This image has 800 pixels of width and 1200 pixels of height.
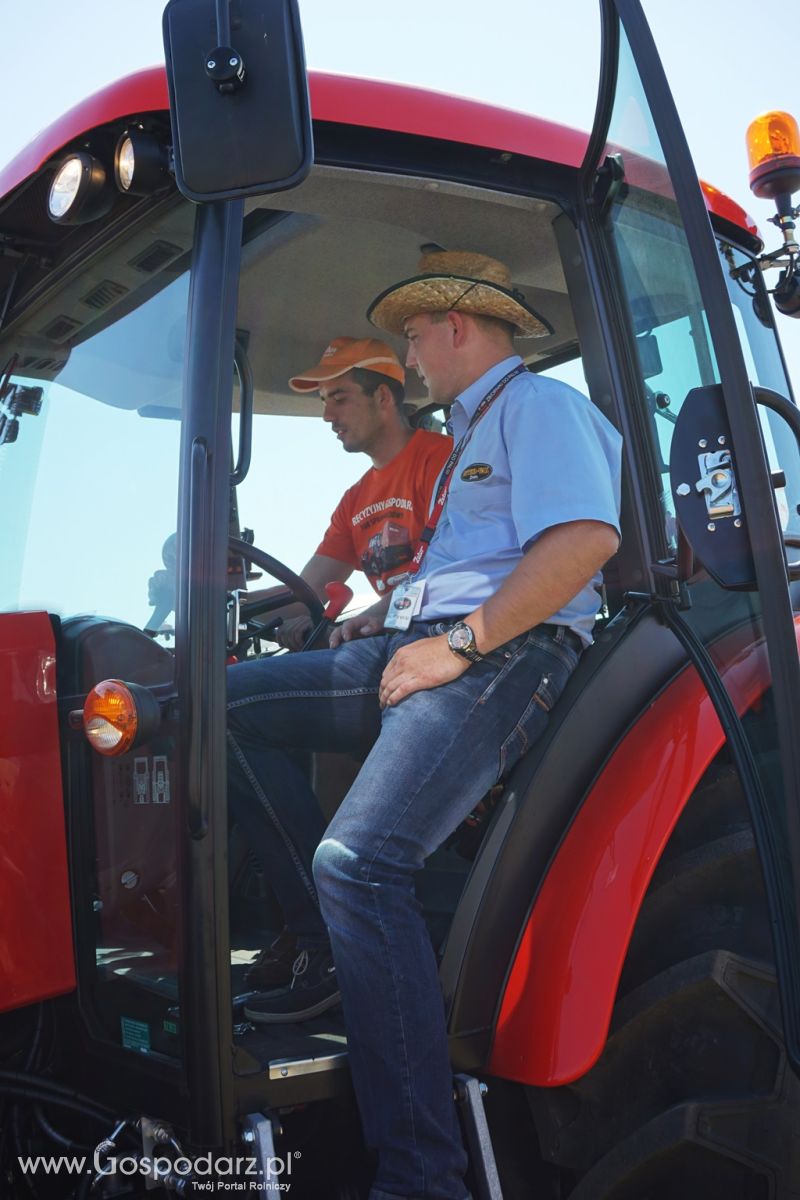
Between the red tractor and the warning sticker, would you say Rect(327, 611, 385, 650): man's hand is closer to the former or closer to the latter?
the red tractor

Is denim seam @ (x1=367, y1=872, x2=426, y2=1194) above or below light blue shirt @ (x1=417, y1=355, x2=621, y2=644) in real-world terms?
below

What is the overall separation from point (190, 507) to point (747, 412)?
82 cm

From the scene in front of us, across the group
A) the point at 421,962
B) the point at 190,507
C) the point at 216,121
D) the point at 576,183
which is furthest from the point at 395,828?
the point at 576,183

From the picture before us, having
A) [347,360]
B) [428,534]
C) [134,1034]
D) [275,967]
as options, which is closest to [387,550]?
[347,360]

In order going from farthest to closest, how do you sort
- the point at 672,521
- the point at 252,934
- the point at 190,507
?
1. the point at 252,934
2. the point at 672,521
3. the point at 190,507

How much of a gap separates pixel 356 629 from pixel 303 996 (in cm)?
86

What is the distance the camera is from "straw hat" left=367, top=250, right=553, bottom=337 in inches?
87.7

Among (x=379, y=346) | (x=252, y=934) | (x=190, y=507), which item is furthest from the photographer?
(x=379, y=346)

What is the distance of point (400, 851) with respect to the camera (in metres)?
1.74

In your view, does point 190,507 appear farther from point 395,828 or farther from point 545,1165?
point 545,1165

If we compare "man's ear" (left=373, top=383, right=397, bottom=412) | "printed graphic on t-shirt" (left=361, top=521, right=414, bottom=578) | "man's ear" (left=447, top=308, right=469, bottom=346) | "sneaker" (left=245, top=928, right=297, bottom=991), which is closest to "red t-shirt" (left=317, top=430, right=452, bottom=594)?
"printed graphic on t-shirt" (left=361, top=521, right=414, bottom=578)

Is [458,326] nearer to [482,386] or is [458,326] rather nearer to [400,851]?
[482,386]

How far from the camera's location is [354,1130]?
1855 mm

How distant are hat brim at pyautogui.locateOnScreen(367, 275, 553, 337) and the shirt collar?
114mm
